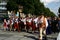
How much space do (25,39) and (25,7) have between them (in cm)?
4460

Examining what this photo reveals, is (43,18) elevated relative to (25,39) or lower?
elevated

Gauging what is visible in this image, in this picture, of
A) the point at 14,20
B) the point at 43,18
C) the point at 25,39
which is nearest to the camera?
the point at 43,18

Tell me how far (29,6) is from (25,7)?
74.3 inches

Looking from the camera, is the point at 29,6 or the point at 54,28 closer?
the point at 54,28

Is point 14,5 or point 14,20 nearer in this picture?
point 14,20

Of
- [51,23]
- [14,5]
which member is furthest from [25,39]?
[14,5]

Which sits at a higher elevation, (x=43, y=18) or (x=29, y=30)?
(x=43, y=18)

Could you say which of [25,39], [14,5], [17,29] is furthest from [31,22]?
[14,5]

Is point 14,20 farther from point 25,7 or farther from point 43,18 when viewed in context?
point 25,7

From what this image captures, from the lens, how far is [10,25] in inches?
1078

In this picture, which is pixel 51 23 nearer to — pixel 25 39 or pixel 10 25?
pixel 10 25

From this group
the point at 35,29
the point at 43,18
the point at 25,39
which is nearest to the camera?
the point at 43,18

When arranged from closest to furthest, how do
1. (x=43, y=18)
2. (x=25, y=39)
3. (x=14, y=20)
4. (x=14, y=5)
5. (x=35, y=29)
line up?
1. (x=43, y=18)
2. (x=25, y=39)
3. (x=35, y=29)
4. (x=14, y=20)
5. (x=14, y=5)

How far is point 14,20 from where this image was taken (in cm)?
2730
